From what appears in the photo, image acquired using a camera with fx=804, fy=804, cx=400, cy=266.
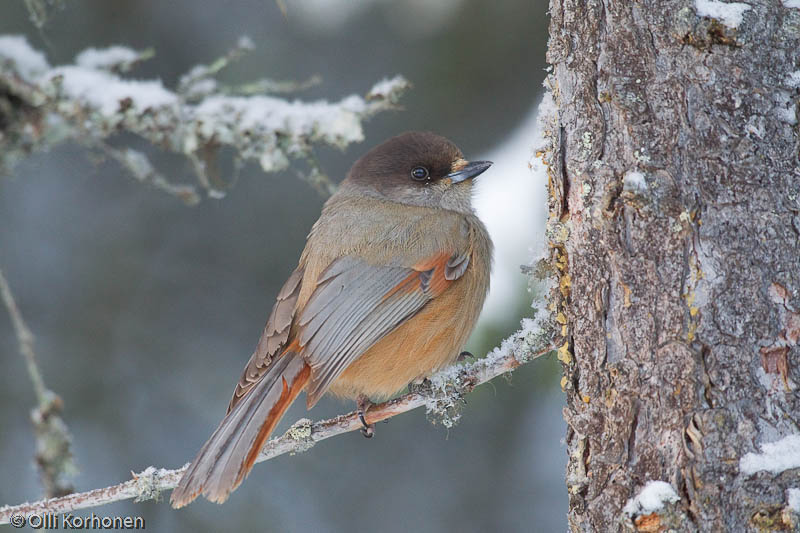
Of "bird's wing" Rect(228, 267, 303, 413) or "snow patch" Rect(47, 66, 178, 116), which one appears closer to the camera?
"snow patch" Rect(47, 66, 178, 116)

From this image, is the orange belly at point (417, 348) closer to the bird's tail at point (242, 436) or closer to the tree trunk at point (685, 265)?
the bird's tail at point (242, 436)

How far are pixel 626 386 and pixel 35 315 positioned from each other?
3.89 metres

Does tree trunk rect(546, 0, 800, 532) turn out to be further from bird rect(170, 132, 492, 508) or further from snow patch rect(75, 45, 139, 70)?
snow patch rect(75, 45, 139, 70)

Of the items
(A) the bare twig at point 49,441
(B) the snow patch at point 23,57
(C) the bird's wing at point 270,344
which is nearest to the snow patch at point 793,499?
(C) the bird's wing at point 270,344

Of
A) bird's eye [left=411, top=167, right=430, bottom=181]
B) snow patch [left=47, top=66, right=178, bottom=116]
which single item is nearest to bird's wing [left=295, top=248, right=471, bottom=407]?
bird's eye [left=411, top=167, right=430, bottom=181]

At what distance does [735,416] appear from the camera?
2.04 m

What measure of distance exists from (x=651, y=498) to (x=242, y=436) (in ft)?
5.02

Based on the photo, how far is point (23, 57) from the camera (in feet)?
10.6

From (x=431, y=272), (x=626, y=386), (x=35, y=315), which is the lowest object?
(x=626, y=386)

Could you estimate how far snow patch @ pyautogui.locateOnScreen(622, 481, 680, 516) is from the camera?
2061mm

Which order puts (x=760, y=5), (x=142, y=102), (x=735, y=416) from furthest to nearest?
(x=142, y=102) < (x=760, y=5) < (x=735, y=416)

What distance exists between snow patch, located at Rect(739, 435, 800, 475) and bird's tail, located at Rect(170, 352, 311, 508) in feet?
5.54

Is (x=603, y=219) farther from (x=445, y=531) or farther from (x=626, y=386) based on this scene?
(x=445, y=531)

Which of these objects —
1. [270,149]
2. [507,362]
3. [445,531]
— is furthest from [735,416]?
[445,531]
